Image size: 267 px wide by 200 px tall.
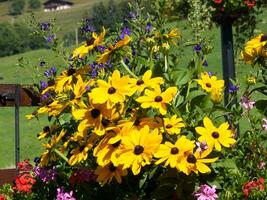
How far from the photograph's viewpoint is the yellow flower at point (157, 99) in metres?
2.61

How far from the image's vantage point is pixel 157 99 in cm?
263

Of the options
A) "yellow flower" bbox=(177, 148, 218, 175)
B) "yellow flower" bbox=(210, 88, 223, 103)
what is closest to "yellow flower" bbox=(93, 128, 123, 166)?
"yellow flower" bbox=(177, 148, 218, 175)

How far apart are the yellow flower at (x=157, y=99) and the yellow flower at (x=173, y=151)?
0.15 meters

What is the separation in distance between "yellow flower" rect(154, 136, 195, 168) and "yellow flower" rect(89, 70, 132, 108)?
0.29 m

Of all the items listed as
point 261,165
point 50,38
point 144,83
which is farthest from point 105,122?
point 50,38

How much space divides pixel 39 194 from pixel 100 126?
1069 mm

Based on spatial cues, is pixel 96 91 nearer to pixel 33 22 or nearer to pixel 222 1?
pixel 33 22

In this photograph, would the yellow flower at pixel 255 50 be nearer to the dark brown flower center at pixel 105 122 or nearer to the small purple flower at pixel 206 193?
the small purple flower at pixel 206 193

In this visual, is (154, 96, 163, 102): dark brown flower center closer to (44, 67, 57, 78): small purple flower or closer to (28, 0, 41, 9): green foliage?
(44, 67, 57, 78): small purple flower

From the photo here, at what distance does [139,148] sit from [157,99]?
25cm

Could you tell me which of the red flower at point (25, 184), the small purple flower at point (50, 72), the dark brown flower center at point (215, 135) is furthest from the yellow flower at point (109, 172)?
the small purple flower at point (50, 72)

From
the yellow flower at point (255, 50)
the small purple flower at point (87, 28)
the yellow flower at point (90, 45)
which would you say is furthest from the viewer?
the small purple flower at point (87, 28)

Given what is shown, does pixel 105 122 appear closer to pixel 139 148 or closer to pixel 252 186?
pixel 139 148

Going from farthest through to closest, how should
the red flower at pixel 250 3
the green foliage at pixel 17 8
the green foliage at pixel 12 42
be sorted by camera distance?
the green foliage at pixel 17 8, the green foliage at pixel 12 42, the red flower at pixel 250 3
